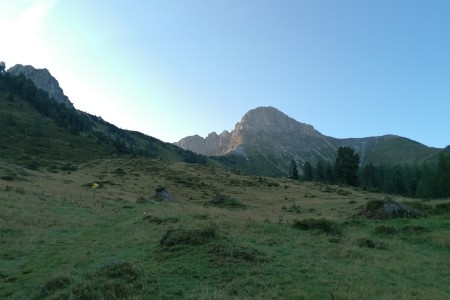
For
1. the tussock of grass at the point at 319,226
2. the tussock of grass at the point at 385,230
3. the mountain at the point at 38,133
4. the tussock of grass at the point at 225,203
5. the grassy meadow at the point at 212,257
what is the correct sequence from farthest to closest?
the mountain at the point at 38,133, the tussock of grass at the point at 225,203, the tussock of grass at the point at 385,230, the tussock of grass at the point at 319,226, the grassy meadow at the point at 212,257

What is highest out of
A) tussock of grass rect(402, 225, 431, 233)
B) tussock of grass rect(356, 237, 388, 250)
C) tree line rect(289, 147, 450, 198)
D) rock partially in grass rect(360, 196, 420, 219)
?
tree line rect(289, 147, 450, 198)

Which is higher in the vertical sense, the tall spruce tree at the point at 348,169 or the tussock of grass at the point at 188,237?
the tall spruce tree at the point at 348,169

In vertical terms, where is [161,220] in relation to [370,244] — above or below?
below

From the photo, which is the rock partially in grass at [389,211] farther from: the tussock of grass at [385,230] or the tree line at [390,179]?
the tree line at [390,179]

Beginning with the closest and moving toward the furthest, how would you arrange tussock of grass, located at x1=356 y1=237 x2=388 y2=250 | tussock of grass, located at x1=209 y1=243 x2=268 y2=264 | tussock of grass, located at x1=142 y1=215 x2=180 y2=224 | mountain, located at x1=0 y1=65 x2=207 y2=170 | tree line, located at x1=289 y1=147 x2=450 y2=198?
tussock of grass, located at x1=209 y1=243 x2=268 y2=264 < tussock of grass, located at x1=356 y1=237 x2=388 y2=250 < tussock of grass, located at x1=142 y1=215 x2=180 y2=224 < tree line, located at x1=289 y1=147 x2=450 y2=198 < mountain, located at x1=0 y1=65 x2=207 y2=170

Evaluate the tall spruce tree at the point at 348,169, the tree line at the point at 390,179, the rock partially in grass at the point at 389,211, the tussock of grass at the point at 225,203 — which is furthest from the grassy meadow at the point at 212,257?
the tall spruce tree at the point at 348,169

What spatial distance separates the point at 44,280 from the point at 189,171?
76.7 m

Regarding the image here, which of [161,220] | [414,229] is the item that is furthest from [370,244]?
[161,220]

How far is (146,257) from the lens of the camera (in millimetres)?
16516

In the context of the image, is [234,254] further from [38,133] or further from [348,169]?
[38,133]

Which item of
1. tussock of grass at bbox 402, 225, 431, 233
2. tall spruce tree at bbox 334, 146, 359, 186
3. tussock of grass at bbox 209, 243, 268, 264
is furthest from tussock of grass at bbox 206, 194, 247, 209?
tall spruce tree at bbox 334, 146, 359, 186

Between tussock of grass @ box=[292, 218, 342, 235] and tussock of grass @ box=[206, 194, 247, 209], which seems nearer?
tussock of grass @ box=[292, 218, 342, 235]

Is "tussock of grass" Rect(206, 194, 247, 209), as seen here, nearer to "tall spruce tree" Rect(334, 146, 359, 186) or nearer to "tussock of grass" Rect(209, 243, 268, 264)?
"tussock of grass" Rect(209, 243, 268, 264)

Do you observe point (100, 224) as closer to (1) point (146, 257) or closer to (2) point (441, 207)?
(1) point (146, 257)
